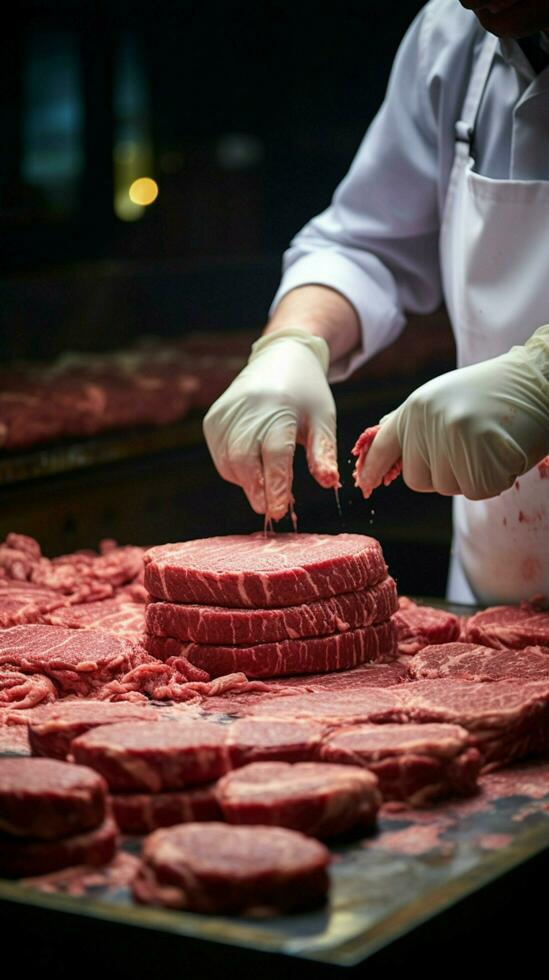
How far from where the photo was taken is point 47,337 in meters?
6.48

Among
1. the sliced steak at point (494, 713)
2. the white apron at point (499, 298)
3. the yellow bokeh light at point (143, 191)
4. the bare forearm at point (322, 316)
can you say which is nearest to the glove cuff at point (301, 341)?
the bare forearm at point (322, 316)

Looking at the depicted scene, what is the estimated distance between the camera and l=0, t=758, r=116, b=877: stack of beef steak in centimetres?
188

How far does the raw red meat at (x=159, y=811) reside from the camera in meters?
2.02

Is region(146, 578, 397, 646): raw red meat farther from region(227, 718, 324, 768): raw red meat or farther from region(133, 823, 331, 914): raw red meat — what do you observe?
region(133, 823, 331, 914): raw red meat

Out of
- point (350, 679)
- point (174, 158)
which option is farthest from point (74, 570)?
point (174, 158)

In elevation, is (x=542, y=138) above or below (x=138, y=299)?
above

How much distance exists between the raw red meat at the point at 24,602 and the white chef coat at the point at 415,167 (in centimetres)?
105

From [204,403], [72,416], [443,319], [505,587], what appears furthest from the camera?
[443,319]

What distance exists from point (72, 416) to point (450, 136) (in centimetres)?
231

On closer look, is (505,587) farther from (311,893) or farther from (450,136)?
(311,893)

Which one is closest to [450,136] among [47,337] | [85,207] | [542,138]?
[542,138]

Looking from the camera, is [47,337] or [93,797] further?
[47,337]

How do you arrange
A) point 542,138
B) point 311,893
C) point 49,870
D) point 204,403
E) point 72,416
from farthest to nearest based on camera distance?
1. point 204,403
2. point 72,416
3. point 542,138
4. point 49,870
5. point 311,893

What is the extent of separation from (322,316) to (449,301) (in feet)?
1.28
